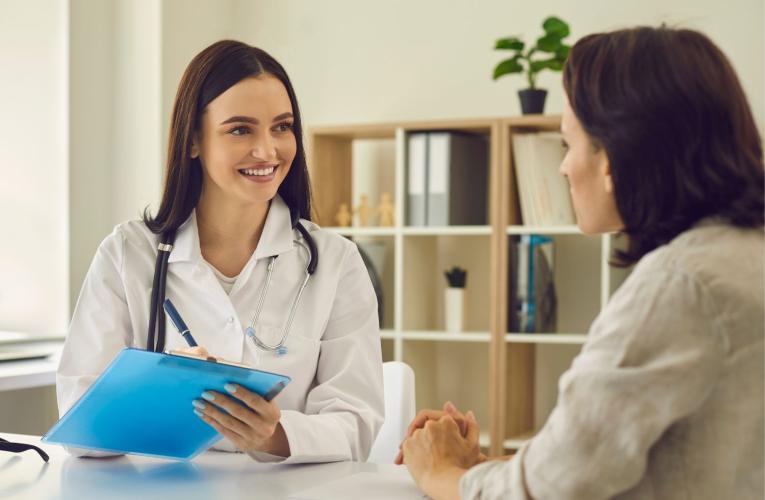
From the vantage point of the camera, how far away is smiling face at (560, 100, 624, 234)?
3.33 ft

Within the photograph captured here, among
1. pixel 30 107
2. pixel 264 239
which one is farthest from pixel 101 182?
pixel 264 239

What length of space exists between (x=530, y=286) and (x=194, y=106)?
172cm

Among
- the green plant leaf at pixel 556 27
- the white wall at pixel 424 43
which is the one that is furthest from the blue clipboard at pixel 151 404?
the white wall at pixel 424 43

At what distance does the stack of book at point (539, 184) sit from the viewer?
127 inches

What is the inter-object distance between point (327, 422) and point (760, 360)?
85cm

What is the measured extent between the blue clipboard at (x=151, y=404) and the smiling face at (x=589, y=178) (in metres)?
0.47

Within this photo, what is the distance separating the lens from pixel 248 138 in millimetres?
1773

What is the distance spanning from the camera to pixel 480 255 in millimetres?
3594

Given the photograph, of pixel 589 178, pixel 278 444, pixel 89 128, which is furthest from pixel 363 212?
pixel 589 178

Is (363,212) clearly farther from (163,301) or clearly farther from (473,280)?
(163,301)

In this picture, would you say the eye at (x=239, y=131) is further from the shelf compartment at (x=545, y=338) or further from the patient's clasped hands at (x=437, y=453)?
the shelf compartment at (x=545, y=338)

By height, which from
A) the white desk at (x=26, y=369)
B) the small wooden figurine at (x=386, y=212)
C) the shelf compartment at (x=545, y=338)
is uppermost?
the small wooden figurine at (x=386, y=212)

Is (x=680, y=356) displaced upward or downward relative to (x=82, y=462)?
upward

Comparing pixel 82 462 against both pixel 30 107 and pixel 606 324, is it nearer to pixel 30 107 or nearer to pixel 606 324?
pixel 606 324
